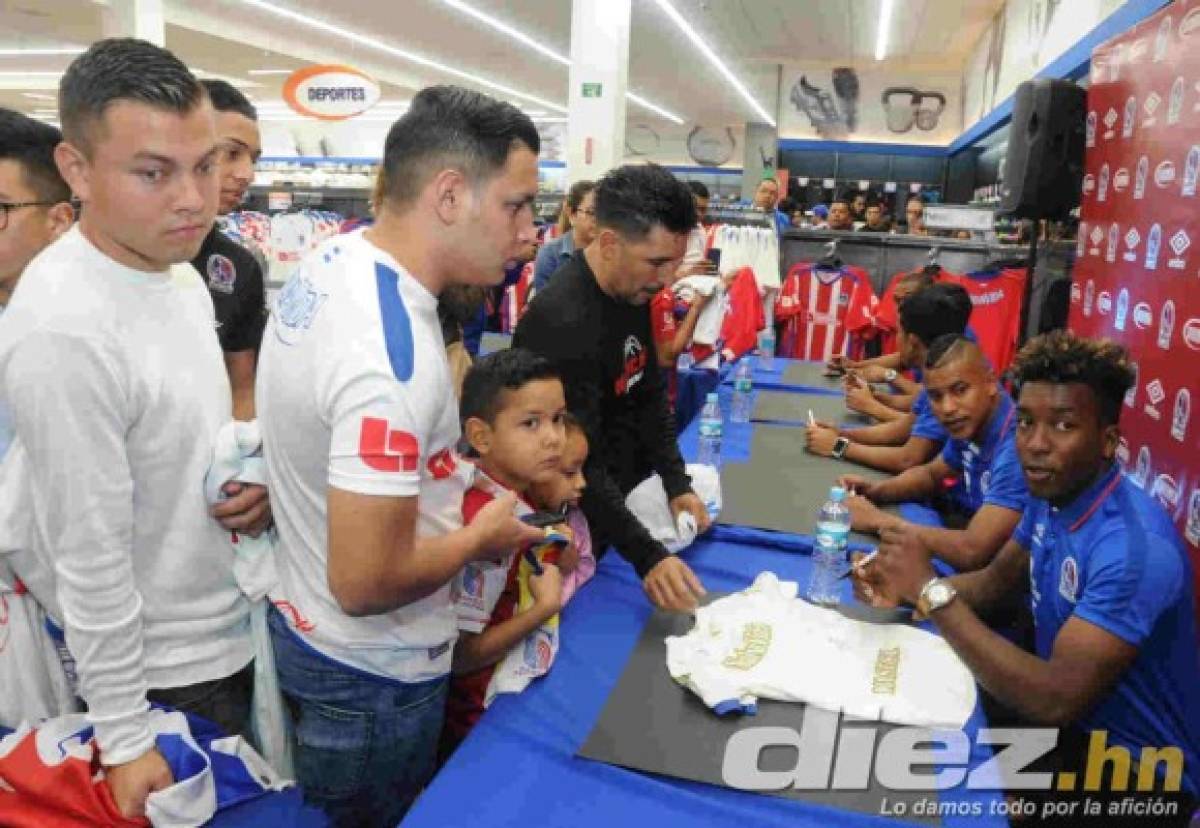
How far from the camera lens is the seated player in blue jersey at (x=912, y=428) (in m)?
2.93

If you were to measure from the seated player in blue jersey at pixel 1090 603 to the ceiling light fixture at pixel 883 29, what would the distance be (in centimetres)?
1034

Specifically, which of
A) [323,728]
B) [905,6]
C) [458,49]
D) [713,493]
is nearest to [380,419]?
[323,728]

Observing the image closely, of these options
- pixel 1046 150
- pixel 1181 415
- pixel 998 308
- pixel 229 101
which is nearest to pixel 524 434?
pixel 229 101

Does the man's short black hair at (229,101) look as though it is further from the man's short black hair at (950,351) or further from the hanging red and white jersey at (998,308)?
the hanging red and white jersey at (998,308)

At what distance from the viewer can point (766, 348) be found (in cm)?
541

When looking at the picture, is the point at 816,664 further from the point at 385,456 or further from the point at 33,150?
the point at 33,150

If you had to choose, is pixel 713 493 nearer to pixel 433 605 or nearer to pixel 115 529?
pixel 433 605

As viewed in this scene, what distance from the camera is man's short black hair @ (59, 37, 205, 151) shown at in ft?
3.44

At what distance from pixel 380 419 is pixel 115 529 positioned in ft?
1.26

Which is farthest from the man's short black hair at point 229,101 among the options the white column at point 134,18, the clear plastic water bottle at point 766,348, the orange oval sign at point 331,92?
the orange oval sign at point 331,92

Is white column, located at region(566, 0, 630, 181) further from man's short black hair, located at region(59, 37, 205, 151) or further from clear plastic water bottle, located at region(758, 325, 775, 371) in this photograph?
man's short black hair, located at region(59, 37, 205, 151)

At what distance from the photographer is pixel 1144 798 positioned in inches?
60.0

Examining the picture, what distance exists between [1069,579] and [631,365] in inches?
40.3

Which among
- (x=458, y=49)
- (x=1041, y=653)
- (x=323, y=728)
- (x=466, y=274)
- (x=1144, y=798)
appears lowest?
(x=1144, y=798)
